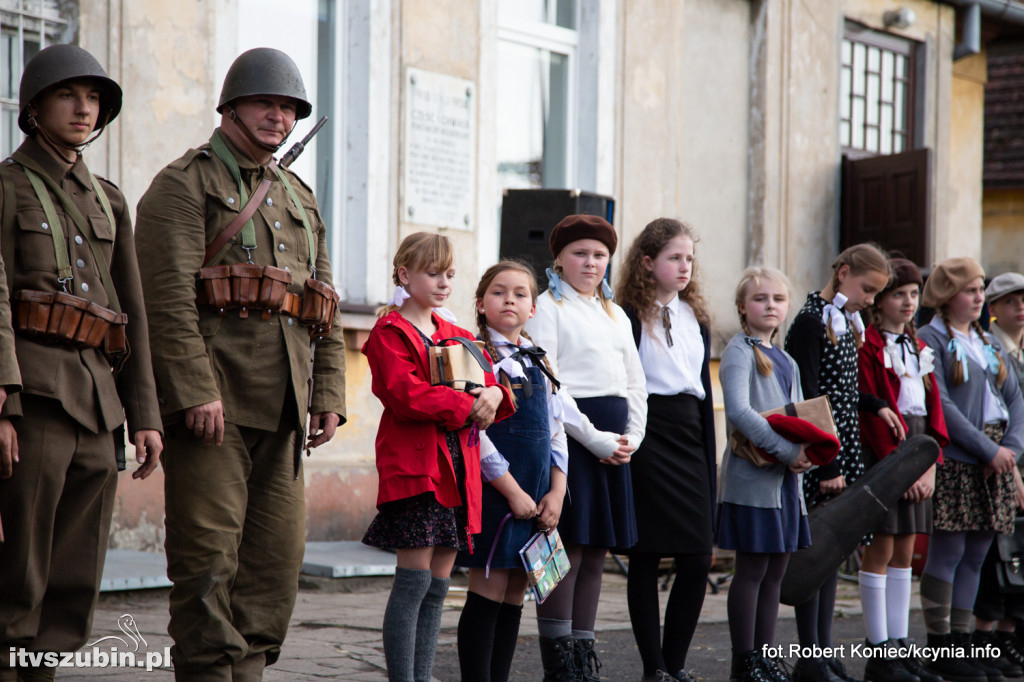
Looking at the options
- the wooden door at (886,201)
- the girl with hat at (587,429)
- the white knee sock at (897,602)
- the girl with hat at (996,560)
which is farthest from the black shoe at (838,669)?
the wooden door at (886,201)

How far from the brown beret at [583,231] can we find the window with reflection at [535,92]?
497 cm

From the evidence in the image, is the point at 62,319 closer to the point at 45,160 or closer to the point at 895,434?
the point at 45,160

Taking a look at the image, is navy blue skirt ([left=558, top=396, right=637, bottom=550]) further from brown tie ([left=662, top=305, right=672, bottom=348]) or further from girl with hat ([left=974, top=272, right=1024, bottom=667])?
girl with hat ([left=974, top=272, right=1024, bottom=667])

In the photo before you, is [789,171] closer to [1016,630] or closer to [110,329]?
[1016,630]

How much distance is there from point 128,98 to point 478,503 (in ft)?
14.7

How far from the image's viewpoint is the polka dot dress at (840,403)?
5879 mm

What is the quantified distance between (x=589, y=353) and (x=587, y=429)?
1.05 feet

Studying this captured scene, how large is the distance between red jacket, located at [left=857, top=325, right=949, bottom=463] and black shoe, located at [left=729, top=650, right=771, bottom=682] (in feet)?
4.33

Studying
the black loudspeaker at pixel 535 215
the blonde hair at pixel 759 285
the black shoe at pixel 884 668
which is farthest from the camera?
the black loudspeaker at pixel 535 215

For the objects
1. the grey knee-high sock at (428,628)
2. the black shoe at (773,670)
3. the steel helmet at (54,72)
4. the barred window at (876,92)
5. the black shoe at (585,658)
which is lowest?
the black shoe at (773,670)

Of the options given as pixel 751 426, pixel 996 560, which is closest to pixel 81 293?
pixel 751 426

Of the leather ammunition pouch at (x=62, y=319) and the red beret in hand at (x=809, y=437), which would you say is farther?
the red beret in hand at (x=809, y=437)

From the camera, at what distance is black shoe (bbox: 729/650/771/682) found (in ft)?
17.2

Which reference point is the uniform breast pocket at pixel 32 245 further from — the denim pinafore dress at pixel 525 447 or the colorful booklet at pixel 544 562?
the colorful booklet at pixel 544 562
